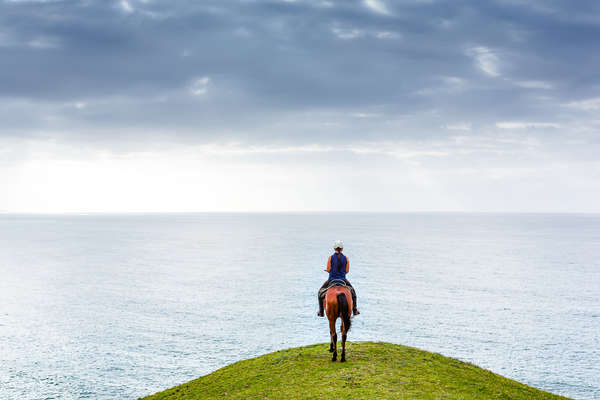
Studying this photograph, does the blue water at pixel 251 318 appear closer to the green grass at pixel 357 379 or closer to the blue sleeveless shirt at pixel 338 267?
the green grass at pixel 357 379

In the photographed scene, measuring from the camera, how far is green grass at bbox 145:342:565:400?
21.1m

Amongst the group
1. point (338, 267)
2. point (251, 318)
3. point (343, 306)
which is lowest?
point (251, 318)

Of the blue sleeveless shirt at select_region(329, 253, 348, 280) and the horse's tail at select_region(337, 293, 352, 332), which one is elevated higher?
Result: the blue sleeveless shirt at select_region(329, 253, 348, 280)

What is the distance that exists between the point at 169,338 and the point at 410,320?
3828cm

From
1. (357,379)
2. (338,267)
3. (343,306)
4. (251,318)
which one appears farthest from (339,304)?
(251,318)

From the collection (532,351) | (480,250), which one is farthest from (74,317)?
(480,250)

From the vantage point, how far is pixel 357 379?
21.9 m

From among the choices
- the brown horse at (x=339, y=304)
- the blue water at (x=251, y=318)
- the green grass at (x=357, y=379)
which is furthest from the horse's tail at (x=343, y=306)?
the blue water at (x=251, y=318)

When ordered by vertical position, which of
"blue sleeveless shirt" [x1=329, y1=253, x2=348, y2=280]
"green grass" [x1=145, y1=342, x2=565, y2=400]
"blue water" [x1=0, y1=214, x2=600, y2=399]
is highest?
"blue sleeveless shirt" [x1=329, y1=253, x2=348, y2=280]

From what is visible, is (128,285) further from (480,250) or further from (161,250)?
(480,250)

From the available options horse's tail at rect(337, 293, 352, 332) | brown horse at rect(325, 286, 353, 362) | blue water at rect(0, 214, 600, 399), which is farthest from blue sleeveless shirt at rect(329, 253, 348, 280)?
blue water at rect(0, 214, 600, 399)

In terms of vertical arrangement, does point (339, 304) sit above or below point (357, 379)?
above

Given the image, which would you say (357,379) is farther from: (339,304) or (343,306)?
Answer: (339,304)

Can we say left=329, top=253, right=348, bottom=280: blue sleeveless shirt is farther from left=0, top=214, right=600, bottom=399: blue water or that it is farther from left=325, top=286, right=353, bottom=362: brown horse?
left=0, top=214, right=600, bottom=399: blue water
